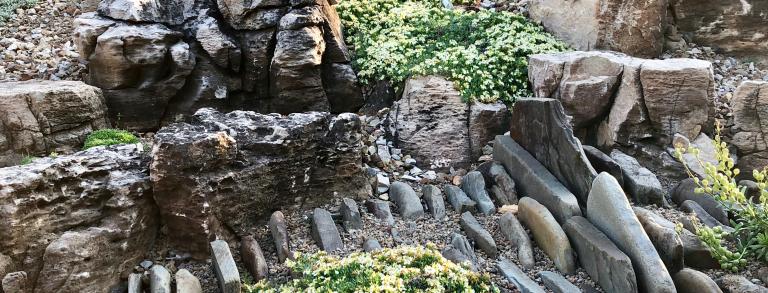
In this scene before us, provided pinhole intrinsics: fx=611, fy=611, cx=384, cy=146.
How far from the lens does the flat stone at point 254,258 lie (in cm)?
499

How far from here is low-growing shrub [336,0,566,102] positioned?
8.09 metres

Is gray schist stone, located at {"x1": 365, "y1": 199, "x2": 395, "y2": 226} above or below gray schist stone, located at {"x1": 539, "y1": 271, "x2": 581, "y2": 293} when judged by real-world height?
above

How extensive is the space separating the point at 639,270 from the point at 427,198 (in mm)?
2394

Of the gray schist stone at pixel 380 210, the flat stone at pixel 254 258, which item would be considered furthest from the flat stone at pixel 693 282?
the flat stone at pixel 254 258

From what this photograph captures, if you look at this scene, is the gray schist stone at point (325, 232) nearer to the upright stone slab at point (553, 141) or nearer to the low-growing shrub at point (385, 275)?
the low-growing shrub at point (385, 275)

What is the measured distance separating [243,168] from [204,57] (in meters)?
3.40

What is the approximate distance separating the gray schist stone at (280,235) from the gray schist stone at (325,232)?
0.26 metres

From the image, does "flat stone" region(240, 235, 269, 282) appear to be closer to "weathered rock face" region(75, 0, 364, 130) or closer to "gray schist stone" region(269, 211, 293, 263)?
"gray schist stone" region(269, 211, 293, 263)

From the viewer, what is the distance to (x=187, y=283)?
4785 mm

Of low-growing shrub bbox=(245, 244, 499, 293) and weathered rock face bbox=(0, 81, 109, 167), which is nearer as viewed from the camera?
low-growing shrub bbox=(245, 244, 499, 293)

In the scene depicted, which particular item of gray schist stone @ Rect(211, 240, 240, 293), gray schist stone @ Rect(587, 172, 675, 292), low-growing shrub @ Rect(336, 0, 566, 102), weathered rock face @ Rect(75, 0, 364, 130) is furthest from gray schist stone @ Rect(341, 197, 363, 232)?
weathered rock face @ Rect(75, 0, 364, 130)

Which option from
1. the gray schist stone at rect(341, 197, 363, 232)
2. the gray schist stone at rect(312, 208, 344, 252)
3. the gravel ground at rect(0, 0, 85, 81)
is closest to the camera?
the gray schist stone at rect(312, 208, 344, 252)

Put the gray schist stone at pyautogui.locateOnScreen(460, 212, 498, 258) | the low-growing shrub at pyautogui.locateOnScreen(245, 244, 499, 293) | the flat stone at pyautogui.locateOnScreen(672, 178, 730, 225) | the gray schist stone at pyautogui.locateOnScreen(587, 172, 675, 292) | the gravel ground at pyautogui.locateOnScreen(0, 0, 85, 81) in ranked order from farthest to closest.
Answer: the gravel ground at pyautogui.locateOnScreen(0, 0, 85, 81), the flat stone at pyautogui.locateOnScreen(672, 178, 730, 225), the gray schist stone at pyautogui.locateOnScreen(460, 212, 498, 258), the gray schist stone at pyautogui.locateOnScreen(587, 172, 675, 292), the low-growing shrub at pyautogui.locateOnScreen(245, 244, 499, 293)

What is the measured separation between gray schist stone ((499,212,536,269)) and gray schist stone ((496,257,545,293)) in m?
0.14
